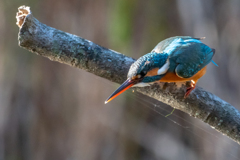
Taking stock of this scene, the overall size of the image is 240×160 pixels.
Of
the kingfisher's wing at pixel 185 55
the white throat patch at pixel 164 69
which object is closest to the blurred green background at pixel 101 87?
the kingfisher's wing at pixel 185 55

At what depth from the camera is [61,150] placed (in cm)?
287

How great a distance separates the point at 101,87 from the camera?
107 inches

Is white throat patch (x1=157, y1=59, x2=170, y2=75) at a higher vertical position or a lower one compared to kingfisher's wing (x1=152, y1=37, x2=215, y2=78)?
lower

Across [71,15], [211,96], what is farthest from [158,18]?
[211,96]

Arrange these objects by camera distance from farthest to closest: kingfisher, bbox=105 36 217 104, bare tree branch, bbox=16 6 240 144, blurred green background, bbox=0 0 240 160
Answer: blurred green background, bbox=0 0 240 160 < kingfisher, bbox=105 36 217 104 < bare tree branch, bbox=16 6 240 144

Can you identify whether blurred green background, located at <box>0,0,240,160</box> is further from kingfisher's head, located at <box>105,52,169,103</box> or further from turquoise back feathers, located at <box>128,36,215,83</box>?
kingfisher's head, located at <box>105,52,169,103</box>

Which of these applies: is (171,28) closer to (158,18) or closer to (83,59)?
(158,18)

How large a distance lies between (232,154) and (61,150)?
1.90 metres

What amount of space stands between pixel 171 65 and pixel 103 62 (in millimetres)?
410

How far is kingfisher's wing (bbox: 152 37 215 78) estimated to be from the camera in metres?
1.37

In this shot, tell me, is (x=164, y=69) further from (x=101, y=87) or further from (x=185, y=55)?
(x=101, y=87)

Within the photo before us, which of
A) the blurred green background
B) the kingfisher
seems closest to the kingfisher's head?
the kingfisher

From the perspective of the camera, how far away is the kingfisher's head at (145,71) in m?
1.18

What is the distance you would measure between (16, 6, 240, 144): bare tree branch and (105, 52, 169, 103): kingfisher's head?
5cm
